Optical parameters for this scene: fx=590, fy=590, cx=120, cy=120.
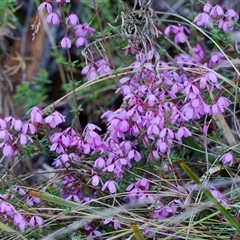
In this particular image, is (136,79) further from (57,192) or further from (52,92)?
(52,92)

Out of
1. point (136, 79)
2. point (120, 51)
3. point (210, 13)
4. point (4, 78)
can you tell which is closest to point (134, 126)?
point (136, 79)

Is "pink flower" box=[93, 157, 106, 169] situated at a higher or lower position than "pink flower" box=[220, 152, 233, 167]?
higher

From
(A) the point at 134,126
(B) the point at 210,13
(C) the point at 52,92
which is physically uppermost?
(B) the point at 210,13

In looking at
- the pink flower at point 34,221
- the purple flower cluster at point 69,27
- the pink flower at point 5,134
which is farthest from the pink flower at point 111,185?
the purple flower cluster at point 69,27

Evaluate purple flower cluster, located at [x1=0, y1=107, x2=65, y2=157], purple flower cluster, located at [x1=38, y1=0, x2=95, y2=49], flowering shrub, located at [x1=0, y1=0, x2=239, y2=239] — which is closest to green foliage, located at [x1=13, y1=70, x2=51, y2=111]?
purple flower cluster, located at [x1=38, y1=0, x2=95, y2=49]

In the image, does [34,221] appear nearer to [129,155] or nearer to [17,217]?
[17,217]

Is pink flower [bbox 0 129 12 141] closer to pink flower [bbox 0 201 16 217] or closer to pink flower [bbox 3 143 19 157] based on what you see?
pink flower [bbox 3 143 19 157]

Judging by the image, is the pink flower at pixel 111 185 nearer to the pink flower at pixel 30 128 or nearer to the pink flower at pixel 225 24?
the pink flower at pixel 30 128

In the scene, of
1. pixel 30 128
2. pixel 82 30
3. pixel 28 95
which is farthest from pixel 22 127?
pixel 28 95
